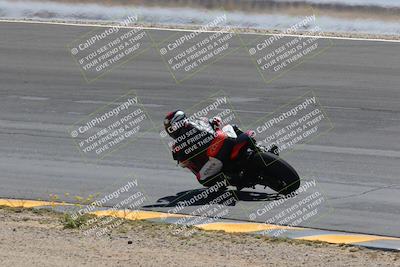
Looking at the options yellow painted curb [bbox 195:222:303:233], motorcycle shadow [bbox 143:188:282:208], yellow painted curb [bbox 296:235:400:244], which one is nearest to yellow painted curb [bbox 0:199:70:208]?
motorcycle shadow [bbox 143:188:282:208]

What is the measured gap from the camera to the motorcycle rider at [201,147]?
12.6m

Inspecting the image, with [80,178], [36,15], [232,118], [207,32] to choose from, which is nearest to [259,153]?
[80,178]

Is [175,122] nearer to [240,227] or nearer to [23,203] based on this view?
[240,227]

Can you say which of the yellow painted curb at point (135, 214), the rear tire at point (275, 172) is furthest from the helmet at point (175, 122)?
the yellow painted curb at point (135, 214)

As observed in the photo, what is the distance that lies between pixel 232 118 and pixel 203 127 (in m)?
4.39

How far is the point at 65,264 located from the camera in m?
9.40

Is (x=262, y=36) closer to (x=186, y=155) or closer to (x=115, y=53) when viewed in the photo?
(x=115, y=53)

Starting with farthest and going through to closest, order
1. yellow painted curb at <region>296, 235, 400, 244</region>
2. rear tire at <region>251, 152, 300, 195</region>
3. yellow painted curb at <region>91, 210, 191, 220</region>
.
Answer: rear tire at <region>251, 152, 300, 195</region>
yellow painted curb at <region>91, 210, 191, 220</region>
yellow painted curb at <region>296, 235, 400, 244</region>

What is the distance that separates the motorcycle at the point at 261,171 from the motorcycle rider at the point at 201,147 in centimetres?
12

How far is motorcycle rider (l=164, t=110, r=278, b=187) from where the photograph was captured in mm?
12641

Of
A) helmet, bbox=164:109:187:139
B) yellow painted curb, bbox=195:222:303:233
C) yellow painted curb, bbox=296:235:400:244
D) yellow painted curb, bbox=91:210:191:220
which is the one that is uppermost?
helmet, bbox=164:109:187:139

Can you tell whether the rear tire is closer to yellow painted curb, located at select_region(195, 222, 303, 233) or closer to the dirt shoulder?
yellow painted curb, located at select_region(195, 222, 303, 233)

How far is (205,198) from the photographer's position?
495 inches

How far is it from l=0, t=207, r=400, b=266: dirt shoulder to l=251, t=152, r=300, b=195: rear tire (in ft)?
5.34
